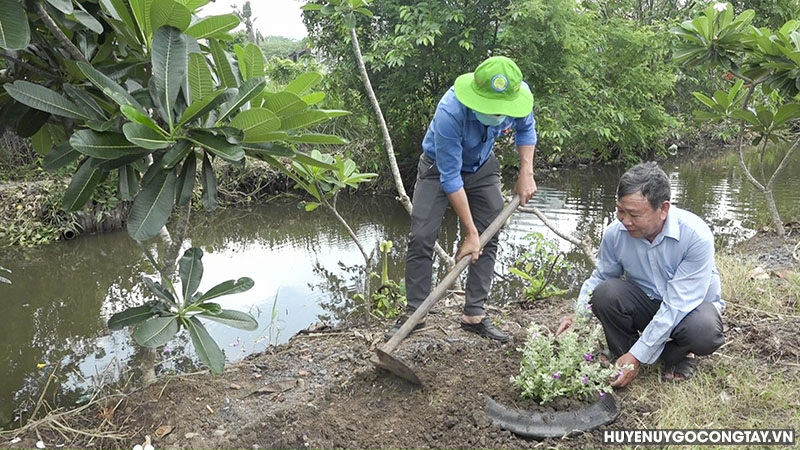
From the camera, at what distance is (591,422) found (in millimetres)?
2162

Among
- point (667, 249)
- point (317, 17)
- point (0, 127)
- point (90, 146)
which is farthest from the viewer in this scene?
point (317, 17)

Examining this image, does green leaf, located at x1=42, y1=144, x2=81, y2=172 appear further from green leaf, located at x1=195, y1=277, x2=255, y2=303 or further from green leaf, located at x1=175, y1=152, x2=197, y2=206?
green leaf, located at x1=195, y1=277, x2=255, y2=303

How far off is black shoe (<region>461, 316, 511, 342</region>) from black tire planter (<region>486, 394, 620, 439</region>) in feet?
→ 2.35

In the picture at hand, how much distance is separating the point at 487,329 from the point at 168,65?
215 cm

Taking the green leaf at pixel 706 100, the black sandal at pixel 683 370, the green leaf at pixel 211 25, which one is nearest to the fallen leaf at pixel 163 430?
the green leaf at pixel 211 25

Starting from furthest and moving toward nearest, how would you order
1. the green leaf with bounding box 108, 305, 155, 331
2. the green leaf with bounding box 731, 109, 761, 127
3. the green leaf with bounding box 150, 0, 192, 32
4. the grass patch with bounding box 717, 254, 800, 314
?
the green leaf with bounding box 731, 109, 761, 127, the grass patch with bounding box 717, 254, 800, 314, the green leaf with bounding box 108, 305, 155, 331, the green leaf with bounding box 150, 0, 192, 32

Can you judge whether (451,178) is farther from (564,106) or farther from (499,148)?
(499,148)

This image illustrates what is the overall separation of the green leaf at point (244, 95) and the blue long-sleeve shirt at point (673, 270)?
5.48ft

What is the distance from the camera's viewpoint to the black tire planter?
2.15m

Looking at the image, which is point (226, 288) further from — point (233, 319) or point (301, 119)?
point (301, 119)

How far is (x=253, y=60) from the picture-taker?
1984mm

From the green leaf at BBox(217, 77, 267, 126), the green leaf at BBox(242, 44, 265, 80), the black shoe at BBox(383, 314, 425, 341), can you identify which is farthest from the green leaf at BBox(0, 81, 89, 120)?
the black shoe at BBox(383, 314, 425, 341)

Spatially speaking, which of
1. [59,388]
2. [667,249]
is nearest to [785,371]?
[667,249]

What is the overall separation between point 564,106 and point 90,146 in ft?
23.2
